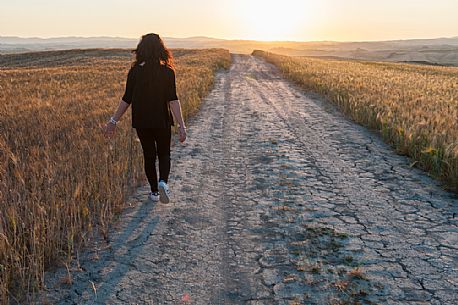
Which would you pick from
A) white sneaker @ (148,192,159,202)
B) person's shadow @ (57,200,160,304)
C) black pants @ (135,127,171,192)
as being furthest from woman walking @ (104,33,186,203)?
person's shadow @ (57,200,160,304)

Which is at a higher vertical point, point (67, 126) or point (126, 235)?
point (67, 126)

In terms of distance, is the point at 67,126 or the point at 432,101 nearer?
the point at 67,126

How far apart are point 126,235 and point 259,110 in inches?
353

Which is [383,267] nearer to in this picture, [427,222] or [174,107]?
[427,222]

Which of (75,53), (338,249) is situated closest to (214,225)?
(338,249)

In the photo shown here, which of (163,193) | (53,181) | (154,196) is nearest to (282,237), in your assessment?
(163,193)

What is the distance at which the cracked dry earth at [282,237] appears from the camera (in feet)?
10.1

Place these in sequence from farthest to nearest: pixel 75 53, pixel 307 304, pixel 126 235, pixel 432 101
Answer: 1. pixel 75 53
2. pixel 432 101
3. pixel 126 235
4. pixel 307 304

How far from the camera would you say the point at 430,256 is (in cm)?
363

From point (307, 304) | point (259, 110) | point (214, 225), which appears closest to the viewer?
point (307, 304)

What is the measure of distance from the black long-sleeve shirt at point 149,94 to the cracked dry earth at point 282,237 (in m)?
1.09

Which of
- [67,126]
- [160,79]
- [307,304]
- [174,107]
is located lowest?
[307,304]

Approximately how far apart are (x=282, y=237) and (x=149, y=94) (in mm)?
2261

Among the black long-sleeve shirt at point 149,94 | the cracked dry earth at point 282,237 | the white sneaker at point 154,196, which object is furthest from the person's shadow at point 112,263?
the black long-sleeve shirt at point 149,94
